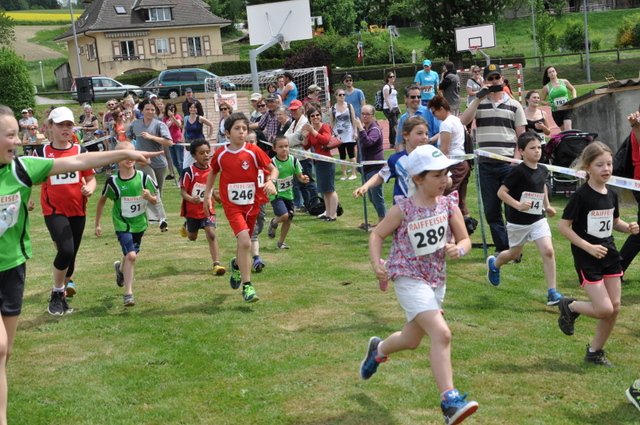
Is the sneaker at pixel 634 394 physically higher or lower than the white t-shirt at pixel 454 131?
lower

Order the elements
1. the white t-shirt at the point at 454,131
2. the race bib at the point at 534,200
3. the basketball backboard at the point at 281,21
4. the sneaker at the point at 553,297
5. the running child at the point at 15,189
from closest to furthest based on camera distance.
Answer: the running child at the point at 15,189, the sneaker at the point at 553,297, the race bib at the point at 534,200, the white t-shirt at the point at 454,131, the basketball backboard at the point at 281,21

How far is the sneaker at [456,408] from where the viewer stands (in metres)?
5.78

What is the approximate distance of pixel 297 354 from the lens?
8.09 m

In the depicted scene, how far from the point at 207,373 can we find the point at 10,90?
43425 millimetres

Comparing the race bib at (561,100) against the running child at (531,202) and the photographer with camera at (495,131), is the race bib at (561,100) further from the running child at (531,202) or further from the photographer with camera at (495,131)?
the running child at (531,202)

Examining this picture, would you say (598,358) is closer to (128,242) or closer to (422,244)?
(422,244)

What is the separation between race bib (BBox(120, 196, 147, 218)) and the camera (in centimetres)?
1045

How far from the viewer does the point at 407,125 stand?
9422 millimetres

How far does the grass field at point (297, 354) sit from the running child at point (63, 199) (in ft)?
2.23

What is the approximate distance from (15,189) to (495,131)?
7.09 meters

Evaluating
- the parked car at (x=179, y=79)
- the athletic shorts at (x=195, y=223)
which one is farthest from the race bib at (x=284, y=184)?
the parked car at (x=179, y=79)

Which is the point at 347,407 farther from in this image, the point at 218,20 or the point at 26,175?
the point at 218,20

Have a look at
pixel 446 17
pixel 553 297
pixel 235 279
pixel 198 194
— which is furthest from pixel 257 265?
pixel 446 17

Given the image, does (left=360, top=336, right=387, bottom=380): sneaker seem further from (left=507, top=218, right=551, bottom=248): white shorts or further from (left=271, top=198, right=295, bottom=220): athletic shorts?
(left=271, top=198, right=295, bottom=220): athletic shorts
